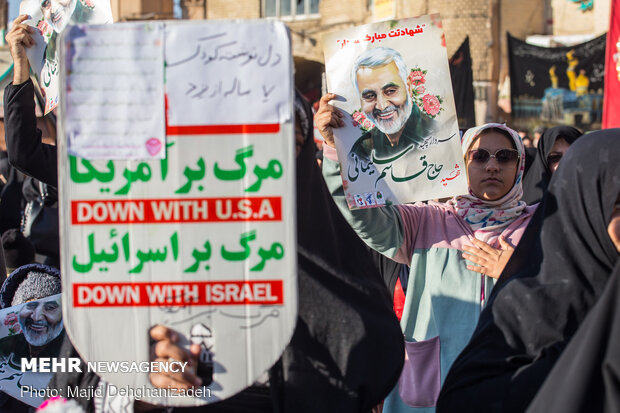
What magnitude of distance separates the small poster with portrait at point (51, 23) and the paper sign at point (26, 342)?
690 mm

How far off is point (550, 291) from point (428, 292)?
2.92 feet

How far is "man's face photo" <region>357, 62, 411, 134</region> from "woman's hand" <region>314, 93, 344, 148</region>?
89mm

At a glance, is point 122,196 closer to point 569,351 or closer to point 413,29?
point 569,351

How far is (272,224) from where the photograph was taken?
148 centimetres

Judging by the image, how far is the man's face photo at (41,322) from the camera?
7.91ft

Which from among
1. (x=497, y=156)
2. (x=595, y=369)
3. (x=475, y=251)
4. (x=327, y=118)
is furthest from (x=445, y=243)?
(x=595, y=369)

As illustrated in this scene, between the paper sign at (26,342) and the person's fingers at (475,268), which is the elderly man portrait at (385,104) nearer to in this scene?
the person's fingers at (475,268)

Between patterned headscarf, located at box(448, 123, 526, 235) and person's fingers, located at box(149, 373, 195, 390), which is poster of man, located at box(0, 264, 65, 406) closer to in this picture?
person's fingers, located at box(149, 373, 195, 390)

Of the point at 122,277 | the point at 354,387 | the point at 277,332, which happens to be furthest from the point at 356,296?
the point at 122,277

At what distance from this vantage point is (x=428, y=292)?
255 cm

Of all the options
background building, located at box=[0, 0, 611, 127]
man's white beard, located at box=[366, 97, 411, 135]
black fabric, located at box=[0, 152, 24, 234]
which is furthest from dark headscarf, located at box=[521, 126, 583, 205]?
background building, located at box=[0, 0, 611, 127]

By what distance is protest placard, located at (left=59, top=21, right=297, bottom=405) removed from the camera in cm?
148

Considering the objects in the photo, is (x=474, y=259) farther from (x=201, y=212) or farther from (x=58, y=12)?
(x=58, y=12)

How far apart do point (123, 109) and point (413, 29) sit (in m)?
1.24
